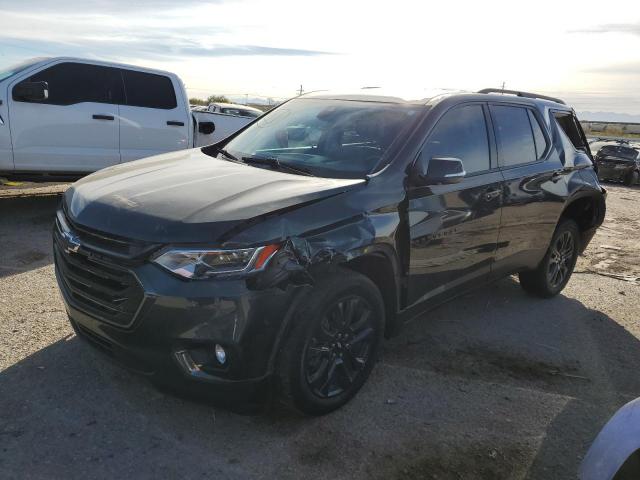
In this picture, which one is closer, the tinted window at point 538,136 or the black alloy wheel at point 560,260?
the tinted window at point 538,136

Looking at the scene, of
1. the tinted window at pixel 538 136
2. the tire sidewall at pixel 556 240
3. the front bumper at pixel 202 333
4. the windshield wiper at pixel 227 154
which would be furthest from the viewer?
the tire sidewall at pixel 556 240

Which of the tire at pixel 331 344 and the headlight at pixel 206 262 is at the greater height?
the headlight at pixel 206 262

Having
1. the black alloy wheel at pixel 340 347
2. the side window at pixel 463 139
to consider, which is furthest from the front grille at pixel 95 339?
the side window at pixel 463 139

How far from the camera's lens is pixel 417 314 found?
3.81 metres

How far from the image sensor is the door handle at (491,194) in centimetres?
409

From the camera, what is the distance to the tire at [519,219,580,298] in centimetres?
538

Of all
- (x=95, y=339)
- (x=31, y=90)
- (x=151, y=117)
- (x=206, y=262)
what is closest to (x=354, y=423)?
(x=206, y=262)

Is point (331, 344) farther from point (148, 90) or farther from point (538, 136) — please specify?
point (148, 90)

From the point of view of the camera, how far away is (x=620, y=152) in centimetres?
1922

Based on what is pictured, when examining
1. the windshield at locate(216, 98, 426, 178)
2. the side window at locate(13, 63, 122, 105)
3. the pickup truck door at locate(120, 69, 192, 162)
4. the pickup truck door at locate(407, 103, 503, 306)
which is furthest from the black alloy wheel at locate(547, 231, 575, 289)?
the side window at locate(13, 63, 122, 105)

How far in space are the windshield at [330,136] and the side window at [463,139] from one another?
0.69ft

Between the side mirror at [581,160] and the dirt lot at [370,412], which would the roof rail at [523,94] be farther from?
the dirt lot at [370,412]

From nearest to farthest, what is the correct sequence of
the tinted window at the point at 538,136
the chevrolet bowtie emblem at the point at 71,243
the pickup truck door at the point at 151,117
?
the chevrolet bowtie emblem at the point at 71,243, the tinted window at the point at 538,136, the pickup truck door at the point at 151,117

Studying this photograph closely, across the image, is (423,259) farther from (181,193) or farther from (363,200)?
(181,193)
